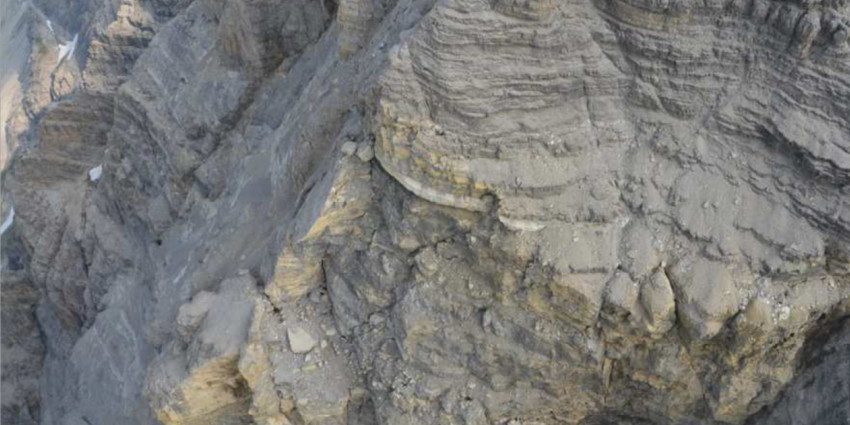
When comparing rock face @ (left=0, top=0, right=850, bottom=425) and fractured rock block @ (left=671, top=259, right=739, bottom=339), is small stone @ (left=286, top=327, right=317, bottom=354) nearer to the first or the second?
rock face @ (left=0, top=0, right=850, bottom=425)

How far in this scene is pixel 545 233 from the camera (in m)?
10.2

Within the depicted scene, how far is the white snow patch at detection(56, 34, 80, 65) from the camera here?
36425 mm

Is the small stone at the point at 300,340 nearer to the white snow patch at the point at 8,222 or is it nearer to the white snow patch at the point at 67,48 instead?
the white snow patch at the point at 8,222

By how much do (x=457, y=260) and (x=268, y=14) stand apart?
32.2ft

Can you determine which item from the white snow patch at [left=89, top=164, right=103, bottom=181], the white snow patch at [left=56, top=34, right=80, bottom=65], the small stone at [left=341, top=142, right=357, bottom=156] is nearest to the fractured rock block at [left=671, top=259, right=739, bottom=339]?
the small stone at [left=341, top=142, right=357, bottom=156]

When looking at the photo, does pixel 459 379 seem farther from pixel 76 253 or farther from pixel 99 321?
pixel 76 253

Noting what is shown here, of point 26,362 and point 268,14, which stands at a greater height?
point 268,14

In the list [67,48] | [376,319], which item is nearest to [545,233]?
[376,319]

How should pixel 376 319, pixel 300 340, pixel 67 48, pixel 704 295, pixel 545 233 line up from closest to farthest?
pixel 704 295 < pixel 545 233 < pixel 376 319 < pixel 300 340 < pixel 67 48

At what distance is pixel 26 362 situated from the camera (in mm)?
25469

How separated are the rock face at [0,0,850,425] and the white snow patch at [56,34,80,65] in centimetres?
2709

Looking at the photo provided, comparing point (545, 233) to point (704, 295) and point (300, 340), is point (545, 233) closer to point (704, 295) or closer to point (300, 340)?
point (704, 295)

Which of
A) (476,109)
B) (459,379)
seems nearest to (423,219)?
(476,109)

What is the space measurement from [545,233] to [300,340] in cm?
455
